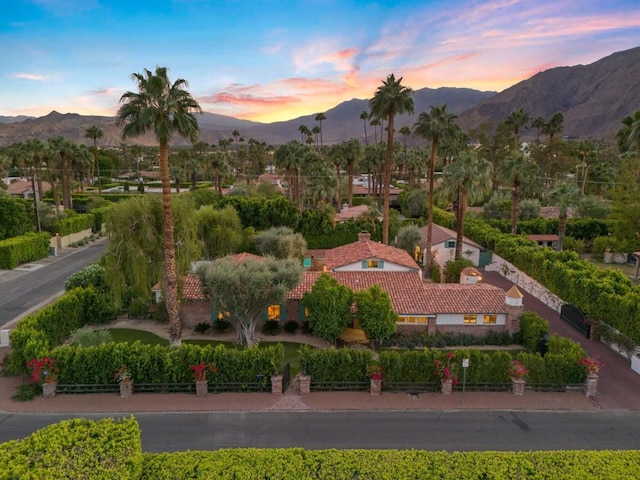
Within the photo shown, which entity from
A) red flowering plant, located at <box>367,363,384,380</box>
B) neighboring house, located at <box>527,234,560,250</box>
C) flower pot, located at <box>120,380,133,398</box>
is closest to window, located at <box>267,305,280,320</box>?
red flowering plant, located at <box>367,363,384,380</box>

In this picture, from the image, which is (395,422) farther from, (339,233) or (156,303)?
(339,233)

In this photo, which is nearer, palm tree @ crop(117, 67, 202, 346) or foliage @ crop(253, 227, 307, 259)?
palm tree @ crop(117, 67, 202, 346)

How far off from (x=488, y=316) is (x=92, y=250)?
166ft

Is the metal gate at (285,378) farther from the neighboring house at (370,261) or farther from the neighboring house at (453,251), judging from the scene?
the neighboring house at (453,251)

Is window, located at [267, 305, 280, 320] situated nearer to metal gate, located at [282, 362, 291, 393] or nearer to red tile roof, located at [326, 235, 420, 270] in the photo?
red tile roof, located at [326, 235, 420, 270]

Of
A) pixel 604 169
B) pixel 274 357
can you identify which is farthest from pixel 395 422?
pixel 604 169

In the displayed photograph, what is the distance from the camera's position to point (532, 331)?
88.1ft

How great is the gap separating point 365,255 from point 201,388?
18.2 metres

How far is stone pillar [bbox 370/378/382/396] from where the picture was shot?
22.0 meters

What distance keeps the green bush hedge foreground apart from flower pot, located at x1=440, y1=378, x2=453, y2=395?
8.00 m

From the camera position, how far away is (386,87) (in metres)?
41.6

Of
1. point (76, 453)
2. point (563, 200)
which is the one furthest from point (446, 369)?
point (563, 200)

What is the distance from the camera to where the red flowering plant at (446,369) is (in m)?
21.8

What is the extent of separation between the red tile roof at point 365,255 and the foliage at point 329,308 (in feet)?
30.0
